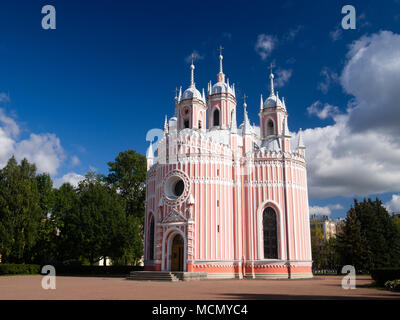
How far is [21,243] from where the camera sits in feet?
125

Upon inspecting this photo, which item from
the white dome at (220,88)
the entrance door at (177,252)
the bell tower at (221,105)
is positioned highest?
the white dome at (220,88)

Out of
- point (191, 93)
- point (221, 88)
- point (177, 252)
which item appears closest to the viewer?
point (177, 252)

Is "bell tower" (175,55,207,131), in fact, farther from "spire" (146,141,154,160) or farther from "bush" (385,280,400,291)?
"bush" (385,280,400,291)

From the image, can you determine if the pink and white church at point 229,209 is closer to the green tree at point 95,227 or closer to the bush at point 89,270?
the green tree at point 95,227

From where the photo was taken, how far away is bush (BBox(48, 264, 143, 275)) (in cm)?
4244

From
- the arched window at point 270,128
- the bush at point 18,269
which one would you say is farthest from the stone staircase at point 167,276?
the arched window at point 270,128

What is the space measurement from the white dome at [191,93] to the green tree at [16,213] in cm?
2063

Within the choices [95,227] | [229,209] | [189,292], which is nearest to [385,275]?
[189,292]

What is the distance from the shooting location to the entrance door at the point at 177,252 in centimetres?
3356

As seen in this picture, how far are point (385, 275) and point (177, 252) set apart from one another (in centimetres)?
1844

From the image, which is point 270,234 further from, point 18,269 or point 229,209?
point 18,269

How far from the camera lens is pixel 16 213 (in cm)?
3859
